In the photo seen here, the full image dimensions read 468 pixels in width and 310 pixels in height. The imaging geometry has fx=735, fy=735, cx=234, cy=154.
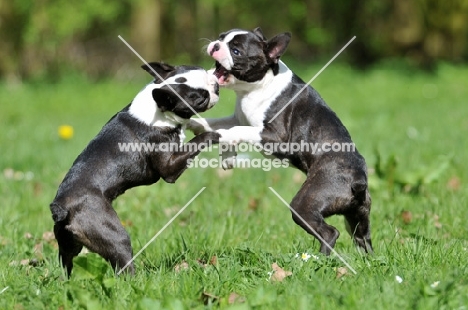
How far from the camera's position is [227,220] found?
5.73m

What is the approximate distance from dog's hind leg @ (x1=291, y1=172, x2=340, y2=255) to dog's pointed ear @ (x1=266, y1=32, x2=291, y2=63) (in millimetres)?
866

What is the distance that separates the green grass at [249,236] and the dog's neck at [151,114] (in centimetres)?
70

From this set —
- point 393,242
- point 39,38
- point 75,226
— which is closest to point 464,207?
point 393,242

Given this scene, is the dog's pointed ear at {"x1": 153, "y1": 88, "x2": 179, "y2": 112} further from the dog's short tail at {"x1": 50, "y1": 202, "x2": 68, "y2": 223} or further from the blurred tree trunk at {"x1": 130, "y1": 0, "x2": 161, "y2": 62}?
the blurred tree trunk at {"x1": 130, "y1": 0, "x2": 161, "y2": 62}

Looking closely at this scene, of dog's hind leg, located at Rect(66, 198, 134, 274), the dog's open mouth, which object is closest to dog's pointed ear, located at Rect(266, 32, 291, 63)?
the dog's open mouth

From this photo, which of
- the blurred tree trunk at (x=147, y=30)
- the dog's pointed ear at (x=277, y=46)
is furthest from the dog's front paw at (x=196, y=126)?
the blurred tree trunk at (x=147, y=30)

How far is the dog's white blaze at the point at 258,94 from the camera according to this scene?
472 centimetres

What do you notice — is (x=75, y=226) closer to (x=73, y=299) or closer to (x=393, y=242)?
(x=73, y=299)

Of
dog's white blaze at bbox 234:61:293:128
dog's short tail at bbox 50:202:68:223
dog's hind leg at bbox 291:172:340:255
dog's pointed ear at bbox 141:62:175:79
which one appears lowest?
dog's hind leg at bbox 291:172:340:255

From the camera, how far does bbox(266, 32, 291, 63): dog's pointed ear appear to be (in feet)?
15.5

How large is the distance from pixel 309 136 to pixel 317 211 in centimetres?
53

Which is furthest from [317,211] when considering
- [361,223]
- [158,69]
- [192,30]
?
[192,30]

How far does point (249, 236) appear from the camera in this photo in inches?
213

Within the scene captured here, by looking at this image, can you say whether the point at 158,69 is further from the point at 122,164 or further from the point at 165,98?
the point at 122,164
